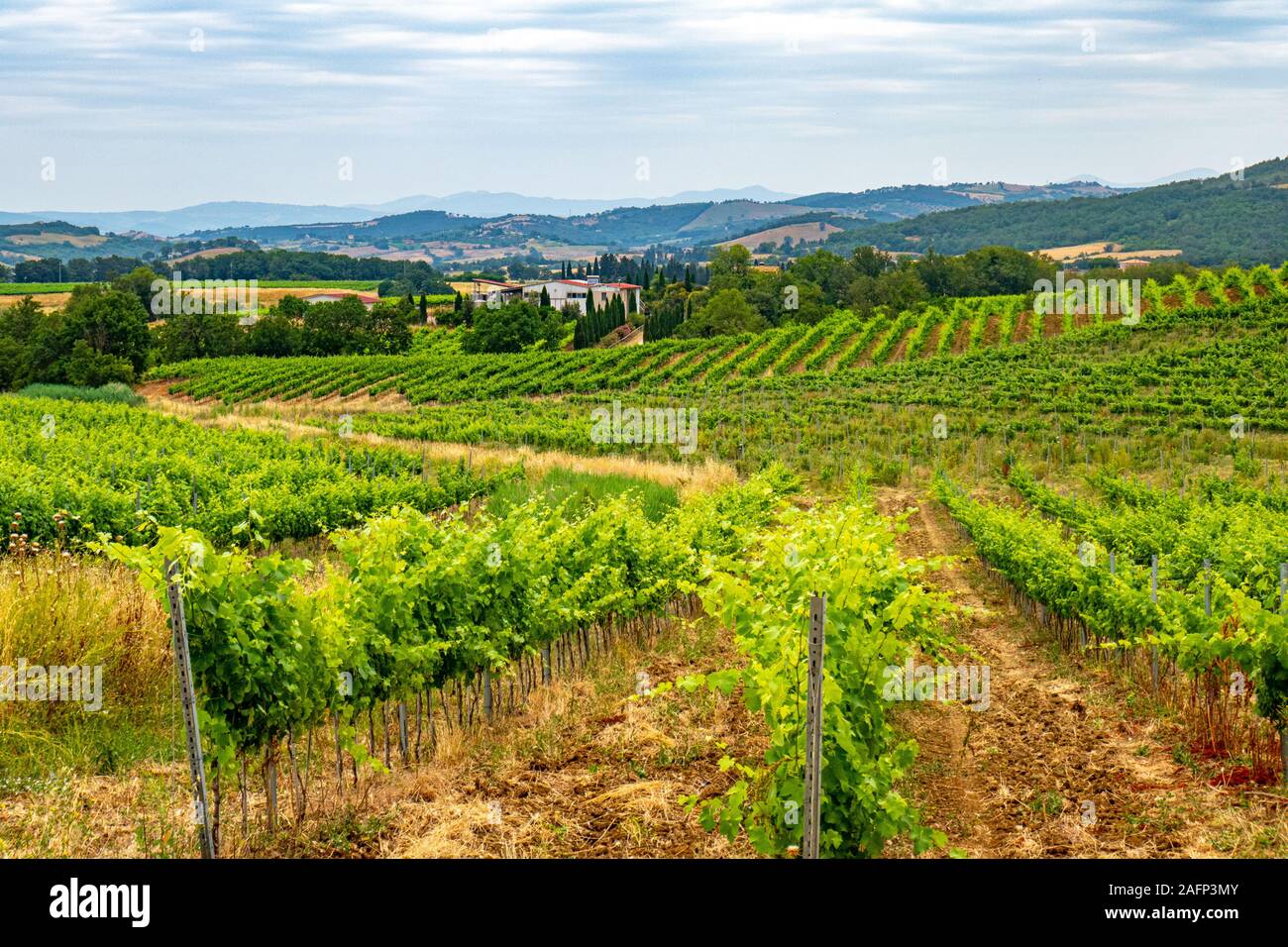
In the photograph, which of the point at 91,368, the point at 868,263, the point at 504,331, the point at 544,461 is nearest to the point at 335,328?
the point at 504,331

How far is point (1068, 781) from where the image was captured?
855cm

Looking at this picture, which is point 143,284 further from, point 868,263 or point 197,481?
point 197,481

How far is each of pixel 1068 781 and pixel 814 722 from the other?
170 inches

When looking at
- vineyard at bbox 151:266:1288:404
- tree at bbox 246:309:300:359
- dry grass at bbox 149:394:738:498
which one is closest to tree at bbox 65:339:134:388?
vineyard at bbox 151:266:1288:404

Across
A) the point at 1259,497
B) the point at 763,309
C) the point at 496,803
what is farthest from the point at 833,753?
the point at 763,309

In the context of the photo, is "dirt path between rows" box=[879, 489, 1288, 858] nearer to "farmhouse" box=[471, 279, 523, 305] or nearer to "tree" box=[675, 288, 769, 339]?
"tree" box=[675, 288, 769, 339]

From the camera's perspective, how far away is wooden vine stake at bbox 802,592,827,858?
195 inches

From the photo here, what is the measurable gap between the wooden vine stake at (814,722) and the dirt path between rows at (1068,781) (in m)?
2.32

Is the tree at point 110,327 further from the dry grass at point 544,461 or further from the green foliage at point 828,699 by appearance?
the green foliage at point 828,699

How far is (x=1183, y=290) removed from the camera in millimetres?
69062

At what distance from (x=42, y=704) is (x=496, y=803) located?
11.5 ft

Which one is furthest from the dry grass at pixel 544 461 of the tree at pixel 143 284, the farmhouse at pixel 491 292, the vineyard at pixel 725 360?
the tree at pixel 143 284

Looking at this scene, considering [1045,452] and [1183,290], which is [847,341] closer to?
[1183,290]

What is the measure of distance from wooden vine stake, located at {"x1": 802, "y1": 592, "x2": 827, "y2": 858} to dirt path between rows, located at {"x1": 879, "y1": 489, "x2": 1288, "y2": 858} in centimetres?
232
